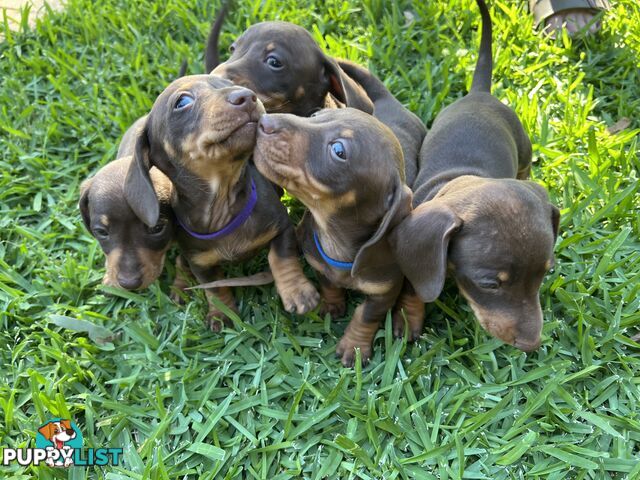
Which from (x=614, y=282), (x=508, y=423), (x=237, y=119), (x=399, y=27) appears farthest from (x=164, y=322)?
(x=399, y=27)

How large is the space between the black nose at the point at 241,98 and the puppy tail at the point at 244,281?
122cm

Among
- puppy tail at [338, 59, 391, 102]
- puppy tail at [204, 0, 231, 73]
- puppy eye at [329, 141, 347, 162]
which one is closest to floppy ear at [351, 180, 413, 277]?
puppy eye at [329, 141, 347, 162]

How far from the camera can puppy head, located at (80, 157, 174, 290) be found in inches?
143

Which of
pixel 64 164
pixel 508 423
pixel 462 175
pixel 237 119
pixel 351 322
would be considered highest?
pixel 237 119

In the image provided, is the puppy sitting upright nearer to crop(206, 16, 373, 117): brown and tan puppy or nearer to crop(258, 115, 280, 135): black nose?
crop(258, 115, 280, 135): black nose

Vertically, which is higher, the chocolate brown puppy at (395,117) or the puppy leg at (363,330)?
the chocolate brown puppy at (395,117)

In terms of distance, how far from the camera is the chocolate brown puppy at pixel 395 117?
4.30m

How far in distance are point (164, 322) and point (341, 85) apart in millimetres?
2003

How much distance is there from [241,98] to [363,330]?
1537mm

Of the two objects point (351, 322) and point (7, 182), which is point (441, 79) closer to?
point (351, 322)

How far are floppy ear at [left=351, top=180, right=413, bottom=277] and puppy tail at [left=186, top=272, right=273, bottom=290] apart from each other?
0.94 metres

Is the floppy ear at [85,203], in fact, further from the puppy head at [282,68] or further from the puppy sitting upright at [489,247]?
the puppy sitting upright at [489,247]

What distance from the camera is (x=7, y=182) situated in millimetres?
4840

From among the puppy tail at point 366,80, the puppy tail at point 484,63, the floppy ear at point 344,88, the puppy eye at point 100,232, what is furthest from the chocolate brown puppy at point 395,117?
the puppy eye at point 100,232
